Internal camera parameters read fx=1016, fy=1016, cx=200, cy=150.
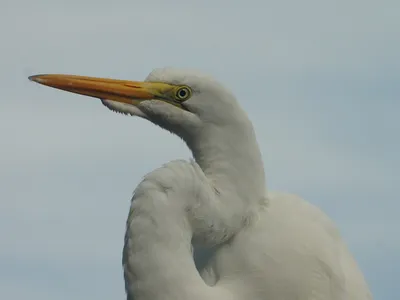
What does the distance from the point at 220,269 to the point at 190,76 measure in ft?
3.07

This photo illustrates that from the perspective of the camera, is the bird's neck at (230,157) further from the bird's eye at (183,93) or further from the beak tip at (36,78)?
the beak tip at (36,78)

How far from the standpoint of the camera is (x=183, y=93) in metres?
4.81

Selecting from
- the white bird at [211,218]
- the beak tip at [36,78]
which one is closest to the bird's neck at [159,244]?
the white bird at [211,218]

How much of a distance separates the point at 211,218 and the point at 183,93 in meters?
0.61

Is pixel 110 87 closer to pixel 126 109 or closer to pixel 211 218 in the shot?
pixel 126 109

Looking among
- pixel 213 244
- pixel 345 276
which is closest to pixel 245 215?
pixel 213 244

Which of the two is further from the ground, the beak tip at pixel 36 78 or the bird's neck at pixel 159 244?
the beak tip at pixel 36 78

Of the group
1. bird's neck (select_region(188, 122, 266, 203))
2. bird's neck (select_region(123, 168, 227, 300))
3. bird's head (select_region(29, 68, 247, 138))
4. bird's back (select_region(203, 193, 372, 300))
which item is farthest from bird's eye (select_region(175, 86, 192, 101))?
bird's back (select_region(203, 193, 372, 300))

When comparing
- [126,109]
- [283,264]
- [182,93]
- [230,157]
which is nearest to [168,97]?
[182,93]

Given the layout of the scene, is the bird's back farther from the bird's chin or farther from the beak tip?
the beak tip

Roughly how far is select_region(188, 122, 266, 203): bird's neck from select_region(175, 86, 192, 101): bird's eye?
181 millimetres

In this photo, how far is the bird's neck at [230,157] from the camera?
4.80 meters

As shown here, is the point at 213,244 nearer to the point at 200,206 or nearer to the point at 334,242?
the point at 200,206

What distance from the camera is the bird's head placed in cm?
476
